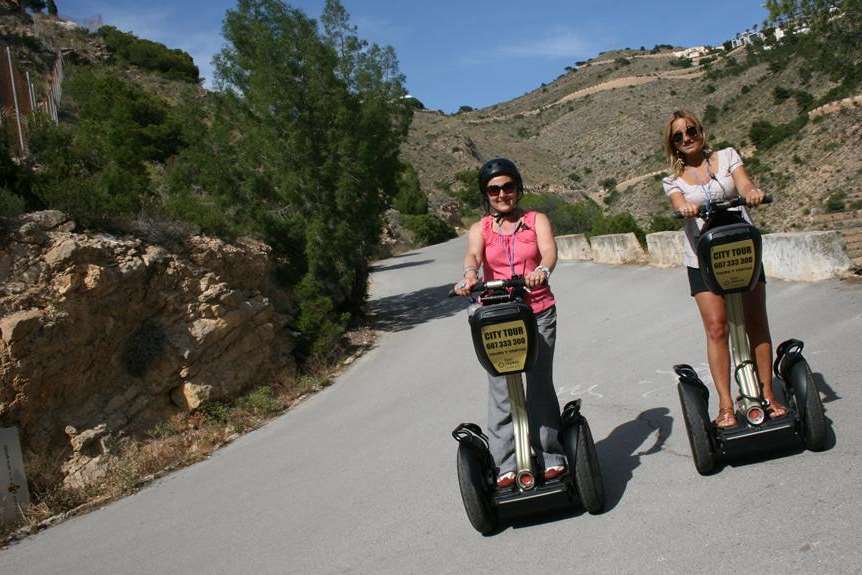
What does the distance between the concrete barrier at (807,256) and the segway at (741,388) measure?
602 centimetres

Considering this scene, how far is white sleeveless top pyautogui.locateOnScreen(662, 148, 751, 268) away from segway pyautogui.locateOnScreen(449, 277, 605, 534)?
120 centimetres

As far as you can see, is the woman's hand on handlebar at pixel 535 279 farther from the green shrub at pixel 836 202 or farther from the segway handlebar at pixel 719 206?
the green shrub at pixel 836 202

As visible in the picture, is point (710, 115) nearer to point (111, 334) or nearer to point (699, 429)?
point (111, 334)

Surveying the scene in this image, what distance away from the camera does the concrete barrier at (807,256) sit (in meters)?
9.27

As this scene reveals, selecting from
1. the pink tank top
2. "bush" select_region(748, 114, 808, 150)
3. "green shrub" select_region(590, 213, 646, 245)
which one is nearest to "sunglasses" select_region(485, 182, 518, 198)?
the pink tank top

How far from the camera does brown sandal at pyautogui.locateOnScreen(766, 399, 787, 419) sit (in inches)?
157

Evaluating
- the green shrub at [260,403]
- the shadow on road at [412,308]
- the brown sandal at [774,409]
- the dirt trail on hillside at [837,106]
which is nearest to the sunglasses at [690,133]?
the brown sandal at [774,409]

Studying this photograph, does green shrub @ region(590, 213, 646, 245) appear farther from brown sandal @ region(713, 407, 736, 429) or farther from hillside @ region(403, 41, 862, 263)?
brown sandal @ region(713, 407, 736, 429)

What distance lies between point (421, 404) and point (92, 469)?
3.81m

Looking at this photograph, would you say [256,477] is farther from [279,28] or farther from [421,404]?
[279,28]

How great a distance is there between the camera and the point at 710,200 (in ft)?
13.7

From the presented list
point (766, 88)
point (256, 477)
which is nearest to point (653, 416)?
point (256, 477)

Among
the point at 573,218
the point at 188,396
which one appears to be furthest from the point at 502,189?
the point at 573,218

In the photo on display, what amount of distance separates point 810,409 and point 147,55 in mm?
67293
